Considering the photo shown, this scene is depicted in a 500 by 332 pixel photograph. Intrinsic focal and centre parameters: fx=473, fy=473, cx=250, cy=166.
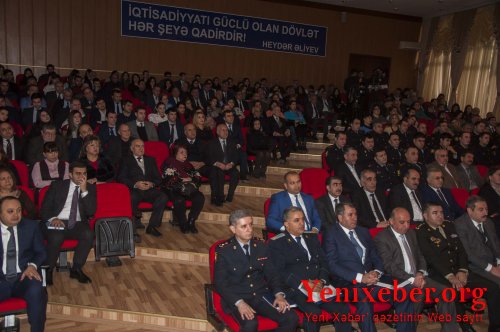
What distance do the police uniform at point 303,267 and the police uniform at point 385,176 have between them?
2235 millimetres

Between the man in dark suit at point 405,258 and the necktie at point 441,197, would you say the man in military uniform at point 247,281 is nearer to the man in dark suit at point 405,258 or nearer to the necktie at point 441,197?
the man in dark suit at point 405,258

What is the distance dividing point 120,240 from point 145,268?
1.26 feet

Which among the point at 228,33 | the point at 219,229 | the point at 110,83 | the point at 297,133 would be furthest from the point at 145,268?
the point at 228,33

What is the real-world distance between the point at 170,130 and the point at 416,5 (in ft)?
26.7

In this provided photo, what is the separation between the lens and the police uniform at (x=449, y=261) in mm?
3686

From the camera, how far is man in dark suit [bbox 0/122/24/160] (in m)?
5.43

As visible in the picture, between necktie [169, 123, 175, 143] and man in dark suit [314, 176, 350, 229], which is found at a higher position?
necktie [169, 123, 175, 143]

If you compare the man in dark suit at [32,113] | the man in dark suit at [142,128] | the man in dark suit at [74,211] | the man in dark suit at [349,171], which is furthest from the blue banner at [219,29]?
the man in dark suit at [74,211]

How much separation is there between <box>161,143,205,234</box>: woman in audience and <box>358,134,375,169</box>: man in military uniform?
7.34 ft

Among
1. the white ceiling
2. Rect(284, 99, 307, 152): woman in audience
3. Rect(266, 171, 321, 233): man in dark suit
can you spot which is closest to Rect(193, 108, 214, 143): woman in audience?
Rect(284, 99, 307, 152): woman in audience

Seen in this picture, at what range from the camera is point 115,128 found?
6.49 metres

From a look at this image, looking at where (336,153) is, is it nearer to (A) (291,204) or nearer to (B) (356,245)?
(A) (291,204)

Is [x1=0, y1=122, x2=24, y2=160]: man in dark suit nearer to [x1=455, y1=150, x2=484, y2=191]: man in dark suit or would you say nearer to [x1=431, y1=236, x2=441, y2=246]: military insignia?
[x1=431, y1=236, x2=441, y2=246]: military insignia

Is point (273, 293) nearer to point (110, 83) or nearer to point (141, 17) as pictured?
point (110, 83)
